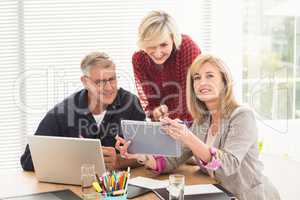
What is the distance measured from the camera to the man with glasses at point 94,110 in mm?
2480

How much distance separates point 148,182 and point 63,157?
39cm

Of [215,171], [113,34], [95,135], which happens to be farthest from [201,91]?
[113,34]

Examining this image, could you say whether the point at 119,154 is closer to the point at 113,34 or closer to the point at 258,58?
the point at 113,34

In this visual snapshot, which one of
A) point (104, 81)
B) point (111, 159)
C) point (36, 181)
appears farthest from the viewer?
point (104, 81)

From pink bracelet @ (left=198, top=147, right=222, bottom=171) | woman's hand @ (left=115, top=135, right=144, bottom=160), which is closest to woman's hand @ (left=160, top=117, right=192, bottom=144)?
pink bracelet @ (left=198, top=147, right=222, bottom=171)

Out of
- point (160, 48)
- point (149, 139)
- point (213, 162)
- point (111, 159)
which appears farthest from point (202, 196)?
point (160, 48)

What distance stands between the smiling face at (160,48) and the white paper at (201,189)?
912 millimetres

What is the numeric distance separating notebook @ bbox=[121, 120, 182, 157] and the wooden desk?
157mm

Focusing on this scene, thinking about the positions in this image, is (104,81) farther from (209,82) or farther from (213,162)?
(213,162)

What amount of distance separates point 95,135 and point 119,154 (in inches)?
8.2

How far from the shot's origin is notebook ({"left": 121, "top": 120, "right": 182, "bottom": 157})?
6.87ft

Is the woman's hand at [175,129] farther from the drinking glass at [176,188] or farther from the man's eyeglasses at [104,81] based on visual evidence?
the man's eyeglasses at [104,81]

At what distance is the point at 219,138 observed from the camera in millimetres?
2236

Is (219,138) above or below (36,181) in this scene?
above
